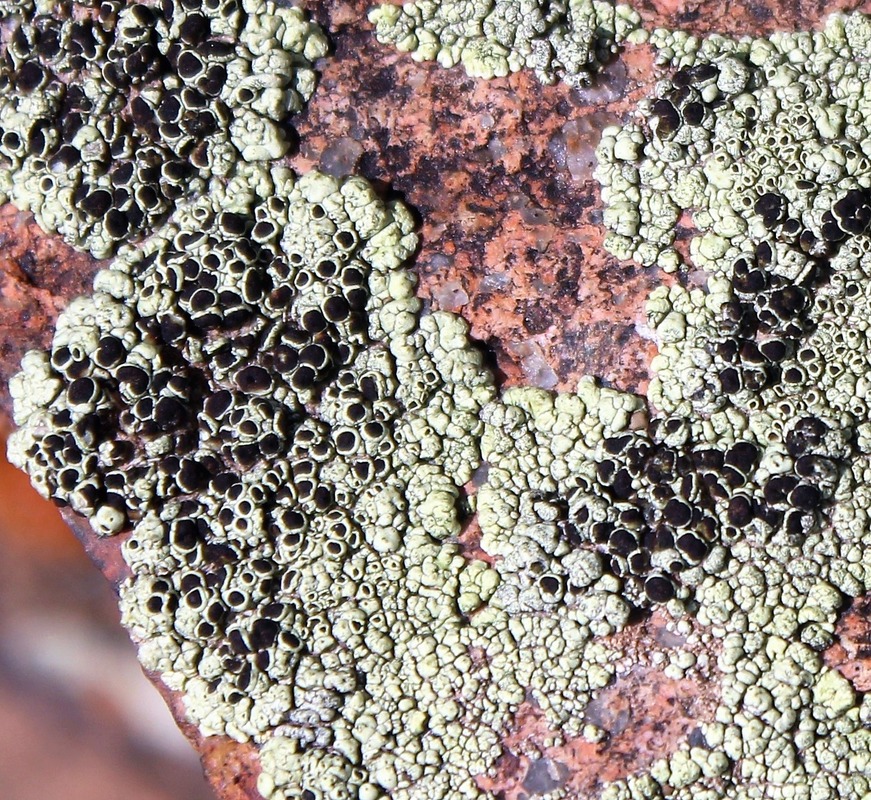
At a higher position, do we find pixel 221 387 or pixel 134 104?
pixel 134 104

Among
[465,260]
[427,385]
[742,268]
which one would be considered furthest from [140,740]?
[742,268]

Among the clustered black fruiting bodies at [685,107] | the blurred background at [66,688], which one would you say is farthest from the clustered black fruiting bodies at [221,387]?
the clustered black fruiting bodies at [685,107]

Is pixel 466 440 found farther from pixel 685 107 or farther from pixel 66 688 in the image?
pixel 66 688

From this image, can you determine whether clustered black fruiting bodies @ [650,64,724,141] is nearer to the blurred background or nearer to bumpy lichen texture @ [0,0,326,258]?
bumpy lichen texture @ [0,0,326,258]

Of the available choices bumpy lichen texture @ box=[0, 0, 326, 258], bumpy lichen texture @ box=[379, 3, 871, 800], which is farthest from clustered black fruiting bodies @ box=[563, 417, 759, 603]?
bumpy lichen texture @ box=[0, 0, 326, 258]

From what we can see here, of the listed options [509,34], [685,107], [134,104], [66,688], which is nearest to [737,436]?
[685,107]
